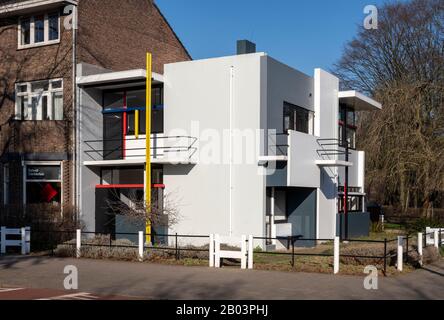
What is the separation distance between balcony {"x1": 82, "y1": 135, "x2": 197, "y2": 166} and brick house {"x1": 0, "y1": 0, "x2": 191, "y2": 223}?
921 mm

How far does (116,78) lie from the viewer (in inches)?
891

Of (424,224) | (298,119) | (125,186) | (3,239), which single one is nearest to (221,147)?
(298,119)

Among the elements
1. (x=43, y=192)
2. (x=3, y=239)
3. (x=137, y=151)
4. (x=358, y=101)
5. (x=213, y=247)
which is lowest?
(x=3, y=239)

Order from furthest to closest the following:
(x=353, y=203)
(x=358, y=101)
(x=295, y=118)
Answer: (x=353, y=203), (x=358, y=101), (x=295, y=118)

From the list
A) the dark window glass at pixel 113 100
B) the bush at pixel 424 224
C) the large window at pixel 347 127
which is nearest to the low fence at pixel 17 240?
the dark window glass at pixel 113 100

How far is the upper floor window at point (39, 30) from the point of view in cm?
2408

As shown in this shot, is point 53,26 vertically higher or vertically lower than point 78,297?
higher

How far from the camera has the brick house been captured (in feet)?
76.9

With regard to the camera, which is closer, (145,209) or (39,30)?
(145,209)

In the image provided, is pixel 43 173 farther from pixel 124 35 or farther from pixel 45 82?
pixel 124 35

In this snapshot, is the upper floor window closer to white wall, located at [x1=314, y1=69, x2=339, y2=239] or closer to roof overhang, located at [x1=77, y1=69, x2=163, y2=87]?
roof overhang, located at [x1=77, y1=69, x2=163, y2=87]

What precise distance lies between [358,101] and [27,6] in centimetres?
1524

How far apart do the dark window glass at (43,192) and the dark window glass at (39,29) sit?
5944 mm
